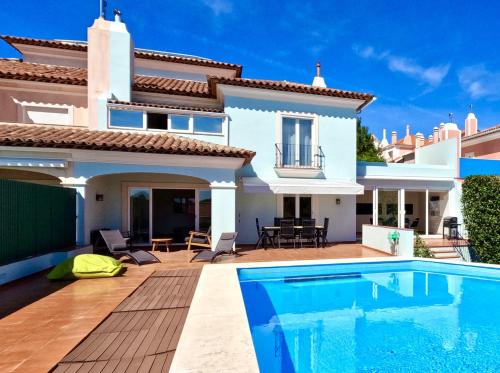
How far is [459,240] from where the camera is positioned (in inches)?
942

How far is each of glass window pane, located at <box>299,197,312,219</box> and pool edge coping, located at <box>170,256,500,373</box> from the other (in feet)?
46.3

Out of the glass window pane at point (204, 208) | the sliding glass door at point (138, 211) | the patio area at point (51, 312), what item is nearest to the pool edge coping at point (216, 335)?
the patio area at point (51, 312)

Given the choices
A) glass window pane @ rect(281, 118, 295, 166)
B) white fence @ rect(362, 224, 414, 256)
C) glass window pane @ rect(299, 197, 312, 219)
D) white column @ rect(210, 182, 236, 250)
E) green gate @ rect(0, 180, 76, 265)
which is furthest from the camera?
glass window pane @ rect(299, 197, 312, 219)

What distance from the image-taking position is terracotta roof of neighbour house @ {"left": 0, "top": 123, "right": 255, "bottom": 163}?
14.5 meters

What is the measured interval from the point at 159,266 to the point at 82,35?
29.5 m

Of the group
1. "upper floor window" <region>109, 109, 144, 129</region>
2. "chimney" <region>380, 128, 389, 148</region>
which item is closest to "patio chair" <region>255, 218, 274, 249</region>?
"upper floor window" <region>109, 109, 144, 129</region>

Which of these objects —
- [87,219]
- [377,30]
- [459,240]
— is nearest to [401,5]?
[377,30]

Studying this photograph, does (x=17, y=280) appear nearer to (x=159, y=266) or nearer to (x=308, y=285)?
(x=159, y=266)

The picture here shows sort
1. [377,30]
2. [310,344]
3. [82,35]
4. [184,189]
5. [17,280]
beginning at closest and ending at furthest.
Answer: [310,344] < [17,280] < [184,189] < [377,30] < [82,35]

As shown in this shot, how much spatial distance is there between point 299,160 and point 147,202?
13.0 meters

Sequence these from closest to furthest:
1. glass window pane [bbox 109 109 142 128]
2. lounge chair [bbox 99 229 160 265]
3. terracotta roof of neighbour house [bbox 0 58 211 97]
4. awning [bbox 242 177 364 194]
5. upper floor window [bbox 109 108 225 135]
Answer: lounge chair [bbox 99 229 160 265], glass window pane [bbox 109 109 142 128], upper floor window [bbox 109 108 225 135], awning [bbox 242 177 364 194], terracotta roof of neighbour house [bbox 0 58 211 97]

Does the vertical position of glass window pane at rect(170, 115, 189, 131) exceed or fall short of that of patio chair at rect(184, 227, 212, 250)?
it exceeds it

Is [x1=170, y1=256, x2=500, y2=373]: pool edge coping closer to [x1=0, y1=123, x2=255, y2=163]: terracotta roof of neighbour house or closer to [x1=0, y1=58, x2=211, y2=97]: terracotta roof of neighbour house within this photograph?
A: [x1=0, y1=123, x2=255, y2=163]: terracotta roof of neighbour house

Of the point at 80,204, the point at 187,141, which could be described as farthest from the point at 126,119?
the point at 80,204
